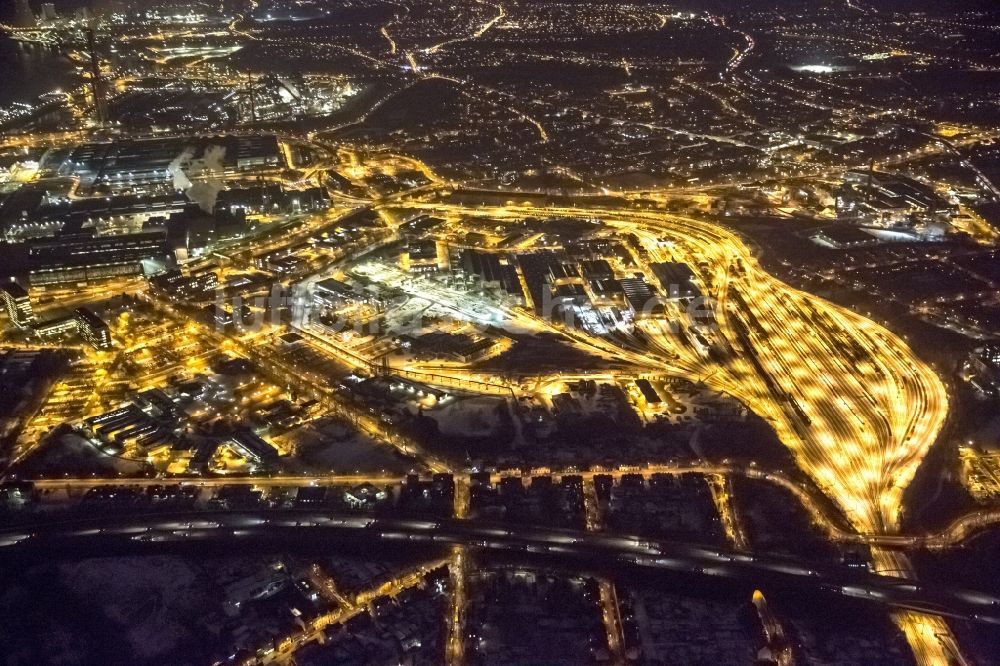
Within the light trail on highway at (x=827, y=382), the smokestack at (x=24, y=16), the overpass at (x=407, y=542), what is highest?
the smokestack at (x=24, y=16)

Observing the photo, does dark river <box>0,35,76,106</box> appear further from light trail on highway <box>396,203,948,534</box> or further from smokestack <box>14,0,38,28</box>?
light trail on highway <box>396,203,948,534</box>

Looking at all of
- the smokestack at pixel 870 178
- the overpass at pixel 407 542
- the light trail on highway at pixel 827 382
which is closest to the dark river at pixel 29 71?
the overpass at pixel 407 542

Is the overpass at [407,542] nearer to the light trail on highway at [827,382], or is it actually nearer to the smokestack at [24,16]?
the light trail on highway at [827,382]

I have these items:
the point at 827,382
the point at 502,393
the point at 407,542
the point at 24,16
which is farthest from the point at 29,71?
the point at 827,382

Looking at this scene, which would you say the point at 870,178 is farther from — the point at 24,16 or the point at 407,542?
the point at 24,16

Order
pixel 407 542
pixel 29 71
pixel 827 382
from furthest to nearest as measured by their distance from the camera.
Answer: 1. pixel 29 71
2. pixel 827 382
3. pixel 407 542
